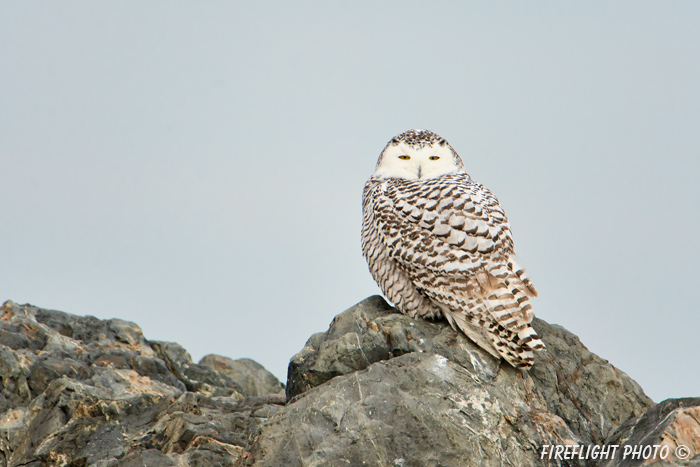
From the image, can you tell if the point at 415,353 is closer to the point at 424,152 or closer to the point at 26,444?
the point at 424,152

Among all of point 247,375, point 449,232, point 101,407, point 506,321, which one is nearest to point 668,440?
point 506,321

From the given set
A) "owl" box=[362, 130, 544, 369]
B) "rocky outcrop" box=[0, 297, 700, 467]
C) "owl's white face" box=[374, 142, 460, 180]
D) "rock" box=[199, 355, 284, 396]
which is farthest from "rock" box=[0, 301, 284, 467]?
"owl's white face" box=[374, 142, 460, 180]

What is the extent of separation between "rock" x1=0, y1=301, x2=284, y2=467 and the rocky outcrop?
2 cm

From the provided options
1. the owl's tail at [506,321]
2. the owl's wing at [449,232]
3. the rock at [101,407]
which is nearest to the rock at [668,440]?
the owl's tail at [506,321]

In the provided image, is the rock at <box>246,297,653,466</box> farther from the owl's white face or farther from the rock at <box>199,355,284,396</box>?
the rock at <box>199,355,284,396</box>

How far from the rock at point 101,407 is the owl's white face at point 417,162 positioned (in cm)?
305

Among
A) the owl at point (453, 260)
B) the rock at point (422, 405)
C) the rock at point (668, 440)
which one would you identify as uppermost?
the owl at point (453, 260)

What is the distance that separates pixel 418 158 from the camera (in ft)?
29.8

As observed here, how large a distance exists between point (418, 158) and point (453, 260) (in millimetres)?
1934

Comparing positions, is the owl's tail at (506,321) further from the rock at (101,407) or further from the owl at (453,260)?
the rock at (101,407)

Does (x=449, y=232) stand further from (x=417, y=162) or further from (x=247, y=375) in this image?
(x=247, y=375)

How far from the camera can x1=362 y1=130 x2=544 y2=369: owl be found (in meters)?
7.39

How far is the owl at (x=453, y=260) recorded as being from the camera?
7.39 metres

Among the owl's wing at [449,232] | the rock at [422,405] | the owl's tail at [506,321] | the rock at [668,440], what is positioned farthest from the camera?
the owl's wing at [449,232]
